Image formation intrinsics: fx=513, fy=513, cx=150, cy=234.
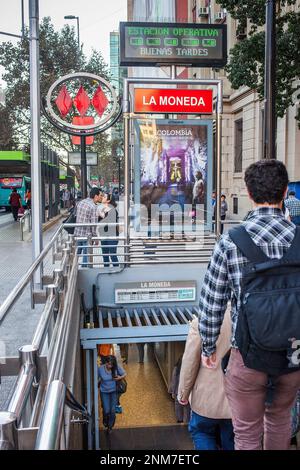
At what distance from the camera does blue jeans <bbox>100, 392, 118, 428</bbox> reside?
33.0ft

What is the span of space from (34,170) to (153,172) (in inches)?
92.3

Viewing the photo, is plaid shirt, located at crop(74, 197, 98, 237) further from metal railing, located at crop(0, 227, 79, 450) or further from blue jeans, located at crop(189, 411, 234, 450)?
blue jeans, located at crop(189, 411, 234, 450)

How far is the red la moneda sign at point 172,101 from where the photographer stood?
9.01 m

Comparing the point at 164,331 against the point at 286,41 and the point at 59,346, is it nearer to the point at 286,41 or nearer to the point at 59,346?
the point at 59,346

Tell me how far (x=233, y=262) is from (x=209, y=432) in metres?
1.50

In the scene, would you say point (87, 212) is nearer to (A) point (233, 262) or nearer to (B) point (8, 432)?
(A) point (233, 262)

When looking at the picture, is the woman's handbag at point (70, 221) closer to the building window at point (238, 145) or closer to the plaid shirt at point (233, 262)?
the plaid shirt at point (233, 262)

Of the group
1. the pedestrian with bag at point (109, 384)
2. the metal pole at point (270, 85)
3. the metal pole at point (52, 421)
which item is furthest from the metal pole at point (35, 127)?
the metal pole at point (52, 421)

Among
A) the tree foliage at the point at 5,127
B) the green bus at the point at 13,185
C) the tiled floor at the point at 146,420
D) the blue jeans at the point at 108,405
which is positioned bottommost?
the tiled floor at the point at 146,420

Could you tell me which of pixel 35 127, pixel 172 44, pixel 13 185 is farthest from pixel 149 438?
pixel 13 185

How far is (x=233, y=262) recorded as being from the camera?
8.05ft

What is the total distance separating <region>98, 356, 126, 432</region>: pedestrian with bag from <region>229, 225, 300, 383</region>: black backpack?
8.06 meters

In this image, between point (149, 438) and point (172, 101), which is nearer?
point (172, 101)

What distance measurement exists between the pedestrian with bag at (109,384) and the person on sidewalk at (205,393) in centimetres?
685
